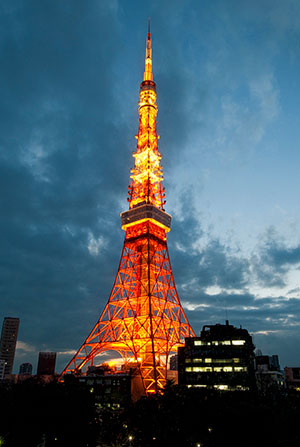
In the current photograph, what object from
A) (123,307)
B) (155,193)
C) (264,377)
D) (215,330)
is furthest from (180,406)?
(264,377)

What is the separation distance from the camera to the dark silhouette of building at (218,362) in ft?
202

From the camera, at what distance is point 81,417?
1294 inches

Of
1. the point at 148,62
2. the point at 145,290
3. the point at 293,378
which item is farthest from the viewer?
the point at 293,378

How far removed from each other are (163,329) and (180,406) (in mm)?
26363

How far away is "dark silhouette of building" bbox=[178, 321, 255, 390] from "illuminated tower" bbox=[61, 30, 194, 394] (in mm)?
3797

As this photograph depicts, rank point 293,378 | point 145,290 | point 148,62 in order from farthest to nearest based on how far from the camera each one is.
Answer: point 293,378
point 148,62
point 145,290

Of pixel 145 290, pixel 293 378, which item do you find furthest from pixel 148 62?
pixel 293 378

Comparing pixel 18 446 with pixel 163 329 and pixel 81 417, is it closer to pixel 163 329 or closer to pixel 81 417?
pixel 81 417

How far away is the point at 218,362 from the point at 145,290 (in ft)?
63.2

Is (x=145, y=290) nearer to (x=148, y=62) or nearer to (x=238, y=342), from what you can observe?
(x=238, y=342)

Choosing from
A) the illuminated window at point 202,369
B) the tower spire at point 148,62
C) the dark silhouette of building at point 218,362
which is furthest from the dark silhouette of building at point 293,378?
the tower spire at point 148,62

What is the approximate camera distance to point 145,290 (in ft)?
210

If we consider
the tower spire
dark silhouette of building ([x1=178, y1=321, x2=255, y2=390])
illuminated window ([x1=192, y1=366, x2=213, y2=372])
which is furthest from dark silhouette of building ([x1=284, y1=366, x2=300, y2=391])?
the tower spire

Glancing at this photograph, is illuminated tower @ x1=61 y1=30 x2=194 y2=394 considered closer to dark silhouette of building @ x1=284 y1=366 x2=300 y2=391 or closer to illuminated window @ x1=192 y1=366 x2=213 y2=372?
illuminated window @ x1=192 y1=366 x2=213 y2=372
